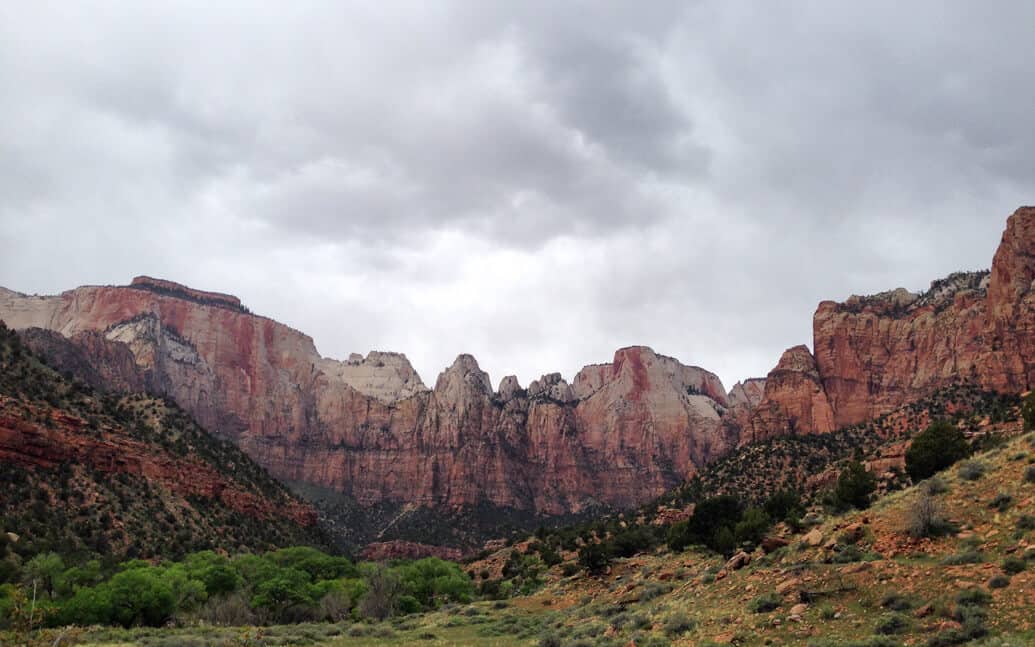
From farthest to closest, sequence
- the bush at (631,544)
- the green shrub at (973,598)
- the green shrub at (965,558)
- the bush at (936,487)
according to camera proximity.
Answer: the bush at (631,544) → the bush at (936,487) → the green shrub at (965,558) → the green shrub at (973,598)

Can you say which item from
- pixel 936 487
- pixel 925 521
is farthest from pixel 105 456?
pixel 925 521

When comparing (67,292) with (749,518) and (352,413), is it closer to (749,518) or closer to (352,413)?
(352,413)

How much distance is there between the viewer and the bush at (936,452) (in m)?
38.2

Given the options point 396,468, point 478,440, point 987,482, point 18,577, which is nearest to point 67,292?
point 396,468

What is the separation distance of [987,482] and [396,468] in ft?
529

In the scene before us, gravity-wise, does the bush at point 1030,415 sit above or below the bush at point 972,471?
above

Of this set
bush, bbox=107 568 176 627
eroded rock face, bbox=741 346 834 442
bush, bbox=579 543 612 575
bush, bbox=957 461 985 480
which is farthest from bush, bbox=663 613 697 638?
eroded rock face, bbox=741 346 834 442

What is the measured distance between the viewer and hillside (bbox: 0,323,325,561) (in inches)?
2276

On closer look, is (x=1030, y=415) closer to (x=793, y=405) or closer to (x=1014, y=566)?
(x=1014, y=566)

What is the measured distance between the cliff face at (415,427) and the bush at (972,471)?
136m

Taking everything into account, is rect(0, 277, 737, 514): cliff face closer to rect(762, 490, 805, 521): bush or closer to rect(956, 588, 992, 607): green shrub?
rect(762, 490, 805, 521): bush

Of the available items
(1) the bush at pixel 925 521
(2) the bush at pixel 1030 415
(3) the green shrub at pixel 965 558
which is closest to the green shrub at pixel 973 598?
(3) the green shrub at pixel 965 558

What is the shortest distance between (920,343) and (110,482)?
109m

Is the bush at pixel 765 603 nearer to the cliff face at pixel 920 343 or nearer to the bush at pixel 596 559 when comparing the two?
the bush at pixel 596 559
